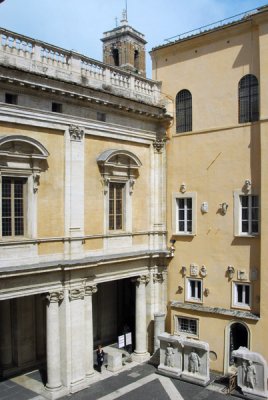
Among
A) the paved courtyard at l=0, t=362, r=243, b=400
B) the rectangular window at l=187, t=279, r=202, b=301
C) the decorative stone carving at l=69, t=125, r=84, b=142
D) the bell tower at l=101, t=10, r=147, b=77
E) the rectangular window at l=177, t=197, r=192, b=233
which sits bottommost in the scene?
the paved courtyard at l=0, t=362, r=243, b=400

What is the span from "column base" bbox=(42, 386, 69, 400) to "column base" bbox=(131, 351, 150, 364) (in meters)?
5.22

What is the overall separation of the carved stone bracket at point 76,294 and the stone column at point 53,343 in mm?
509

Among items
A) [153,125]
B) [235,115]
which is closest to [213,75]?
[235,115]

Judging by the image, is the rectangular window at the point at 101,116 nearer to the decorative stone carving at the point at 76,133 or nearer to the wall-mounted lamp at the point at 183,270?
the decorative stone carving at the point at 76,133

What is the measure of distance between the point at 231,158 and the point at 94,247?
27.4 feet

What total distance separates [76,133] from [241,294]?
38.0 ft

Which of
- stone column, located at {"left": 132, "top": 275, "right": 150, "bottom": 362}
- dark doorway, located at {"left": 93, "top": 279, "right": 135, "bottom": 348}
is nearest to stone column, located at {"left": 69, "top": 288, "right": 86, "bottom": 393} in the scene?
stone column, located at {"left": 132, "top": 275, "right": 150, "bottom": 362}

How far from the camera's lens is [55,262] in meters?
20.4

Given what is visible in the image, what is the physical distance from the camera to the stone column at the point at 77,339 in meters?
21.0

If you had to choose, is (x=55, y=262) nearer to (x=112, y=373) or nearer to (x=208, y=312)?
(x=112, y=373)

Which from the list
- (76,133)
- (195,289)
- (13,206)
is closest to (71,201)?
(13,206)

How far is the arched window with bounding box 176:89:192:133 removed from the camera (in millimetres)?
25353

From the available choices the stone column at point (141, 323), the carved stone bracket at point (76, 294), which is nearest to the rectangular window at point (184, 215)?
the stone column at point (141, 323)

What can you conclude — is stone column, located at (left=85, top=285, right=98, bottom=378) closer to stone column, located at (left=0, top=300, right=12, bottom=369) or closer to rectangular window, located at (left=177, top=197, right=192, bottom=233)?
stone column, located at (left=0, top=300, right=12, bottom=369)
